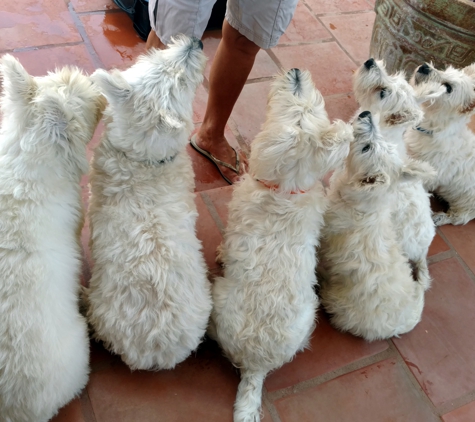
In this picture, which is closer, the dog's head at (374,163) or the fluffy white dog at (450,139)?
the dog's head at (374,163)

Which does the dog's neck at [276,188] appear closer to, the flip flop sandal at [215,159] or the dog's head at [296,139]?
the dog's head at [296,139]

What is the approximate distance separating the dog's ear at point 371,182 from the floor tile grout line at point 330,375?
97 centimetres

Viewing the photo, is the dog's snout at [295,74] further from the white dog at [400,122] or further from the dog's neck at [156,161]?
the dog's neck at [156,161]

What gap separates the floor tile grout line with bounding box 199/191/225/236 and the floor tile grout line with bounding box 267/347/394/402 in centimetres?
101

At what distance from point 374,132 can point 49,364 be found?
176cm

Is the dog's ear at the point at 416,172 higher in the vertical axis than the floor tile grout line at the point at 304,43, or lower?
higher

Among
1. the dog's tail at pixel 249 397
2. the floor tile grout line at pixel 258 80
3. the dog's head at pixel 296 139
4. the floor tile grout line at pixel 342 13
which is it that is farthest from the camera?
the floor tile grout line at pixel 342 13

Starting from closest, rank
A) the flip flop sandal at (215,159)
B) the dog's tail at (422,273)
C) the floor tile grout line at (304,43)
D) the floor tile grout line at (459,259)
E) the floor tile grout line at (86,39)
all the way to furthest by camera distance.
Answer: the dog's tail at (422,273)
the floor tile grout line at (459,259)
the flip flop sandal at (215,159)
the floor tile grout line at (86,39)
the floor tile grout line at (304,43)

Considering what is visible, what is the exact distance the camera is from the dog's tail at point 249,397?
201 cm

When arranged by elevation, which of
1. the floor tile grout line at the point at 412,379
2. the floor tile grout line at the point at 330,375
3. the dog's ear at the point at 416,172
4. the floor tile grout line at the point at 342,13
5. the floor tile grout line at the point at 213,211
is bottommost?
the floor tile grout line at the point at 412,379

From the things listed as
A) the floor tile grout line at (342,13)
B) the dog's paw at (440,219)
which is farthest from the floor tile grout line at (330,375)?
the floor tile grout line at (342,13)

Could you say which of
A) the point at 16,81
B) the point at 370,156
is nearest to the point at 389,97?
the point at 370,156

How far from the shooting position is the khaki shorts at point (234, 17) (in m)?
2.38

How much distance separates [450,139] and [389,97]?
822 mm
